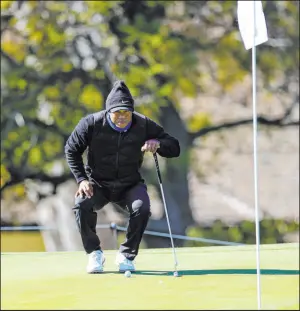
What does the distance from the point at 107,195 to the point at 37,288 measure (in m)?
0.73

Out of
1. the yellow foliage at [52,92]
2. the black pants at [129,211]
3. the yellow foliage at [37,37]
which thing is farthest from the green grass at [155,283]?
the yellow foliage at [37,37]

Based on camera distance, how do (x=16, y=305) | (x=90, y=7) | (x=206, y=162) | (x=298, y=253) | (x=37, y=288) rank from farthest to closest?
1. (x=206, y=162)
2. (x=90, y=7)
3. (x=298, y=253)
4. (x=37, y=288)
5. (x=16, y=305)

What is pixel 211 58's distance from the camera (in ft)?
51.8

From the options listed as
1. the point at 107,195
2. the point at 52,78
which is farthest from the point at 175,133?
the point at 107,195

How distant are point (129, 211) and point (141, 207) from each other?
137 millimetres

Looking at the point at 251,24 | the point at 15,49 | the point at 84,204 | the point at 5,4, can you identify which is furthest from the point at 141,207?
the point at 5,4

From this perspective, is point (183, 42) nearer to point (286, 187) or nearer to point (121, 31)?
point (121, 31)

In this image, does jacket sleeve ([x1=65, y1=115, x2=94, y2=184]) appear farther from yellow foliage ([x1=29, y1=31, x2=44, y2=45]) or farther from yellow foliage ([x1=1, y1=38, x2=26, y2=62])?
yellow foliage ([x1=1, y1=38, x2=26, y2=62])

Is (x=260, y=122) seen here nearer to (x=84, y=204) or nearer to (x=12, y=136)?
(x=12, y=136)

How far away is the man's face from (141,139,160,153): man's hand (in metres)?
0.18

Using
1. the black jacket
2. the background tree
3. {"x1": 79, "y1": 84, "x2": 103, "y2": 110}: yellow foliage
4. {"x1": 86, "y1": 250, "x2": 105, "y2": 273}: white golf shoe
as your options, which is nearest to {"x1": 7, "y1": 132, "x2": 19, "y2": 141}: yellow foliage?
the background tree

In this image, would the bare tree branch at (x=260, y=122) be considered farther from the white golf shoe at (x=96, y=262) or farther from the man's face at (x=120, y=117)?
the man's face at (x=120, y=117)

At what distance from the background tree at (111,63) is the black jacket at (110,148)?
28.4ft

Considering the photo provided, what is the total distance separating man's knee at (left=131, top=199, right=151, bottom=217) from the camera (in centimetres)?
584
